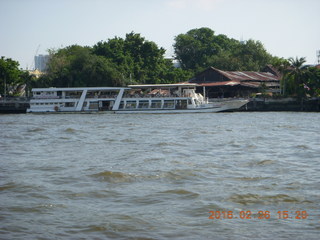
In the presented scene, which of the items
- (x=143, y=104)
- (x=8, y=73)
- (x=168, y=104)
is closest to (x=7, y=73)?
(x=8, y=73)

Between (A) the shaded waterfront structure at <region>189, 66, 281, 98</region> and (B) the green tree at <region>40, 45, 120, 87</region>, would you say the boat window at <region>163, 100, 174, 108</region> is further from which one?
(B) the green tree at <region>40, 45, 120, 87</region>

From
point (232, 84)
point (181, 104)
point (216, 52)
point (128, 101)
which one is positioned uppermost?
point (216, 52)

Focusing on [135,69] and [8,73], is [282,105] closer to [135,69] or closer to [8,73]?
[135,69]

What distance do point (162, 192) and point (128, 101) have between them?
37887 millimetres

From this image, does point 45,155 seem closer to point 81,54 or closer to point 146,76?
point 81,54

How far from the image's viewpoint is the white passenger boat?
146 ft

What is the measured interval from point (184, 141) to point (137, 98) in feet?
91.2

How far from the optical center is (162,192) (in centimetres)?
991

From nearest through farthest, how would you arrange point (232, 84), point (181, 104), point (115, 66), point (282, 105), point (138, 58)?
point (181, 104) < point (282, 105) < point (232, 84) < point (115, 66) < point (138, 58)

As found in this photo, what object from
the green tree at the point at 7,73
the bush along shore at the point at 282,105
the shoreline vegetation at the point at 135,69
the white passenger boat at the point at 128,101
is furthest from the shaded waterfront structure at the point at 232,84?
the green tree at the point at 7,73
